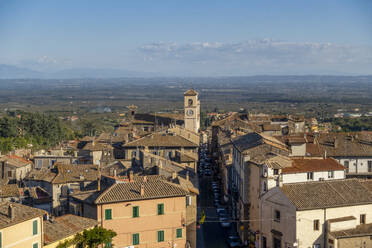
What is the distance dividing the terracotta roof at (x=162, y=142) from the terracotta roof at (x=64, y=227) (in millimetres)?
21897

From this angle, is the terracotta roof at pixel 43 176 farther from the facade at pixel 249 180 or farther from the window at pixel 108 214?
the facade at pixel 249 180

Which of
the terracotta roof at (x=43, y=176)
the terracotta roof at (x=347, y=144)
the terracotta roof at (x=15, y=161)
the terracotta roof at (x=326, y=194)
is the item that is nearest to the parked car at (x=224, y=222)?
the terracotta roof at (x=326, y=194)

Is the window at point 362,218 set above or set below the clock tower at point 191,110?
below

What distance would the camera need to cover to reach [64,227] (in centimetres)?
2578

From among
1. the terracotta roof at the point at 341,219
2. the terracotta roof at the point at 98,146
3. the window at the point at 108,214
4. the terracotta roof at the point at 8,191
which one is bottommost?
the terracotta roof at the point at 8,191

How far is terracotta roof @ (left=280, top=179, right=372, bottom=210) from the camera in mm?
27172

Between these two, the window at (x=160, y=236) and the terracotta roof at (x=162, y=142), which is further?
the terracotta roof at (x=162, y=142)

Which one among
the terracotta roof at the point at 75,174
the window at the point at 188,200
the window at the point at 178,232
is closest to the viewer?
the window at the point at 178,232

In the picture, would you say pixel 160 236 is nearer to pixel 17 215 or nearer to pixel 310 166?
pixel 17 215

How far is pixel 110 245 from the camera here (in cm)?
2662

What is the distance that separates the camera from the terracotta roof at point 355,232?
2653 cm

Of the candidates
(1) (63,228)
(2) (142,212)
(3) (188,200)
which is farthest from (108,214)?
(3) (188,200)

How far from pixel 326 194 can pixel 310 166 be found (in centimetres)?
394

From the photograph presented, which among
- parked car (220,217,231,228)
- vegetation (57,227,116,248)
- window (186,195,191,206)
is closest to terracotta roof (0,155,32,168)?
parked car (220,217,231,228)
